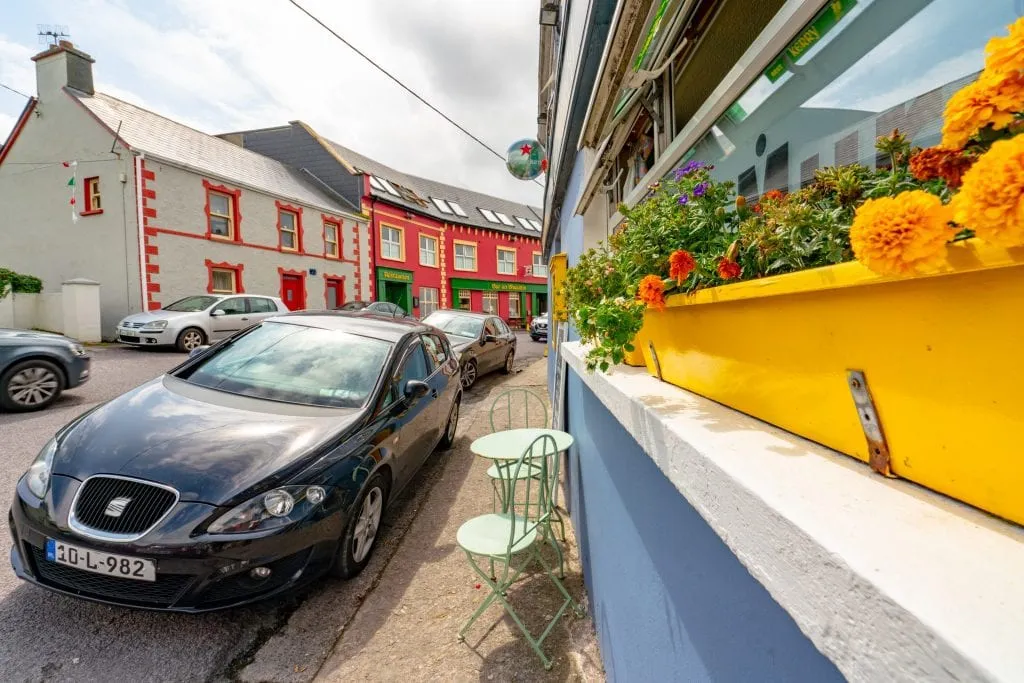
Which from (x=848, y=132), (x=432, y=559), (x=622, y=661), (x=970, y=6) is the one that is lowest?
(x=432, y=559)

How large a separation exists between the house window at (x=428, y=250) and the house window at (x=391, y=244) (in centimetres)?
155

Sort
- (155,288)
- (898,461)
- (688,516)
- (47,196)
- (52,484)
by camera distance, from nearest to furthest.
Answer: (898,461), (688,516), (52,484), (155,288), (47,196)

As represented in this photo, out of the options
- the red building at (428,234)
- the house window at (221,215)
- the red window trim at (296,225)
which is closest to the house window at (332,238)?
the red window trim at (296,225)

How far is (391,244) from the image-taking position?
880 inches

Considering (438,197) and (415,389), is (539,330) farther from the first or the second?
(415,389)

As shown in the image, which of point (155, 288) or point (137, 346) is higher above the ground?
point (155, 288)

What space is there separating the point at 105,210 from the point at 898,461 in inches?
696

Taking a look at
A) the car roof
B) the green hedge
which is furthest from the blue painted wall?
the green hedge

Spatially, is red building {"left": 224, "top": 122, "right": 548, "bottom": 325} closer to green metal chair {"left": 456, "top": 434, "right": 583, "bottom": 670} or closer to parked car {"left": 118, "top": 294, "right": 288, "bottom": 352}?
parked car {"left": 118, "top": 294, "right": 288, "bottom": 352}

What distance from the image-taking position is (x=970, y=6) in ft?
2.91

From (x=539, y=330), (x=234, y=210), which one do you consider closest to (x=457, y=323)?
(x=234, y=210)

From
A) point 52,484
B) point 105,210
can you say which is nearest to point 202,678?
point 52,484

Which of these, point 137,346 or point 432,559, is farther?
point 137,346

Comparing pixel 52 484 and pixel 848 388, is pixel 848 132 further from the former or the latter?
pixel 52 484
